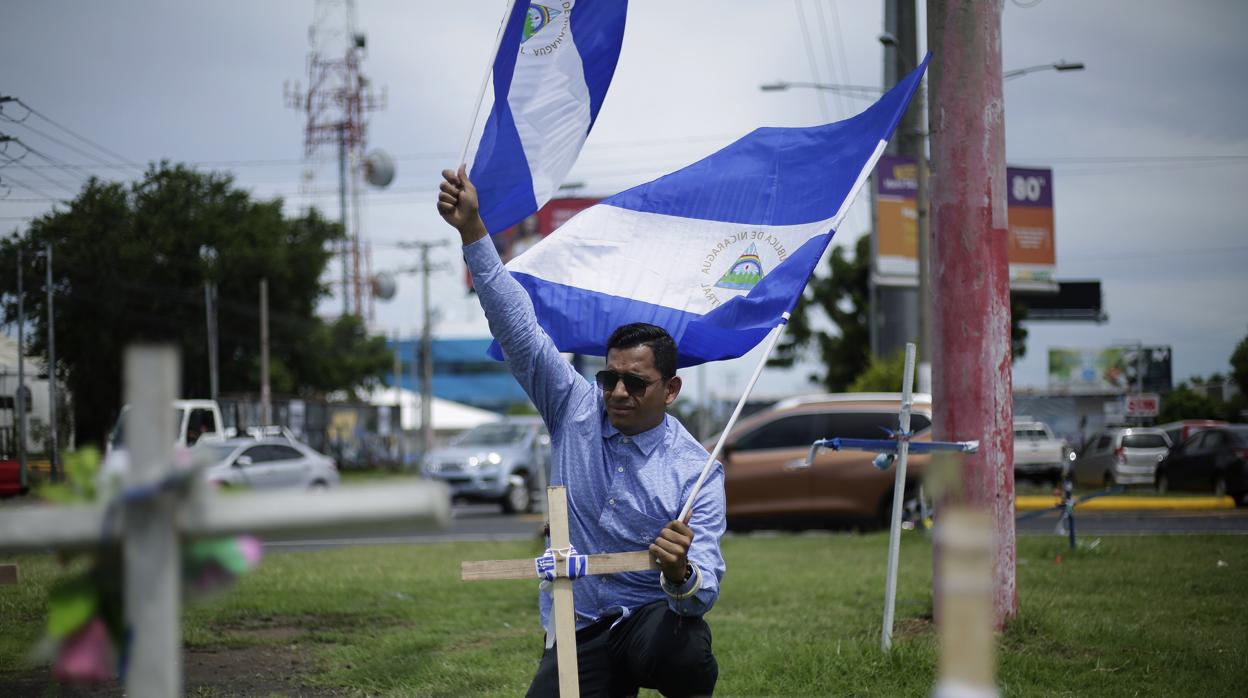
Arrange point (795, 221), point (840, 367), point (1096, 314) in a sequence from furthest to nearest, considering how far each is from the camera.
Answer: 1. point (1096, 314)
2. point (840, 367)
3. point (795, 221)

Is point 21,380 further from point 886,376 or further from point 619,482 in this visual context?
point 886,376

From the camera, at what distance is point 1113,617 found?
7570mm

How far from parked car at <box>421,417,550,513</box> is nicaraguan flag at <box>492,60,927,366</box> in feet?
54.1

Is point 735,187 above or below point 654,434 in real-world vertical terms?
above

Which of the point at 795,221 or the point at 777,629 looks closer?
the point at 795,221

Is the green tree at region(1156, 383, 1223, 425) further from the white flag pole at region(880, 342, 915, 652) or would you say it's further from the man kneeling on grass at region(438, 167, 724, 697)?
the man kneeling on grass at region(438, 167, 724, 697)

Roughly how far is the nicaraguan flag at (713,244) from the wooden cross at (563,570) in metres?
1.61

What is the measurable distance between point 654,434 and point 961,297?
3478 millimetres

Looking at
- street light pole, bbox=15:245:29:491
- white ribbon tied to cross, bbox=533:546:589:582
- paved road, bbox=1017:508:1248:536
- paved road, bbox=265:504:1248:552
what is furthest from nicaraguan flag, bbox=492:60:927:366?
paved road, bbox=1017:508:1248:536

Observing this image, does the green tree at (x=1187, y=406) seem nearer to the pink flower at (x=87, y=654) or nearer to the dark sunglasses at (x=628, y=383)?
the dark sunglasses at (x=628, y=383)

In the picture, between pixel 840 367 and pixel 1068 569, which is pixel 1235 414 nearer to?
pixel 840 367

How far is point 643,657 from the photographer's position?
146 inches

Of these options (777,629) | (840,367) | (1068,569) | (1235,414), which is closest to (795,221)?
(777,629)

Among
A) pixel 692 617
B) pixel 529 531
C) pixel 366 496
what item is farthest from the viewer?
pixel 529 531
